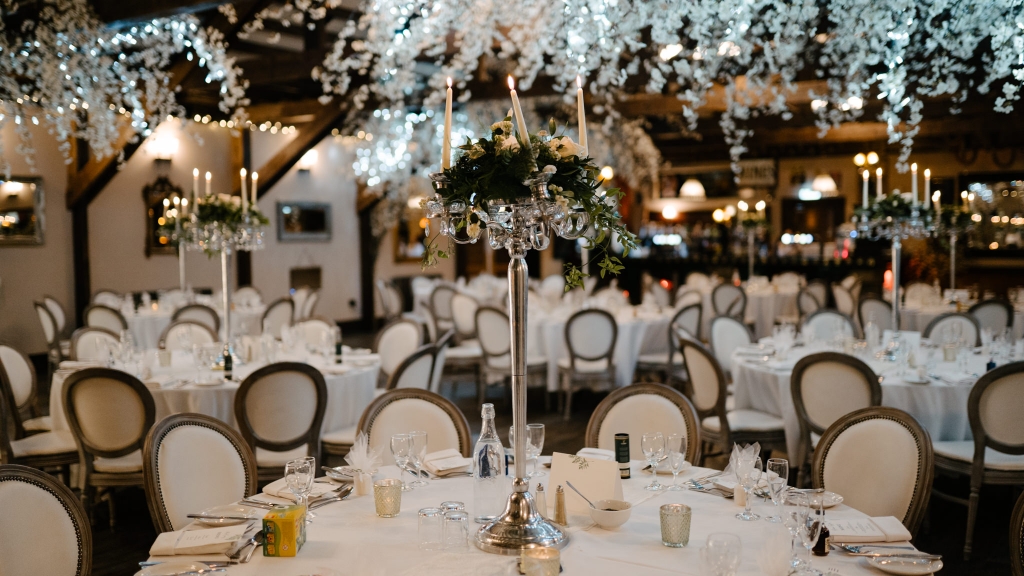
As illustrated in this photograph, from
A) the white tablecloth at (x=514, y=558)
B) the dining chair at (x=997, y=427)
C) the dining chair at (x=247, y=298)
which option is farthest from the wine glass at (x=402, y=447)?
the dining chair at (x=247, y=298)

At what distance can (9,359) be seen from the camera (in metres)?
4.88

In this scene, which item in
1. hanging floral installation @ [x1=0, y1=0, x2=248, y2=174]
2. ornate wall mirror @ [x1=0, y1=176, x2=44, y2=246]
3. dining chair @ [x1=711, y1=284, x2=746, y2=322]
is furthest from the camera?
ornate wall mirror @ [x1=0, y1=176, x2=44, y2=246]

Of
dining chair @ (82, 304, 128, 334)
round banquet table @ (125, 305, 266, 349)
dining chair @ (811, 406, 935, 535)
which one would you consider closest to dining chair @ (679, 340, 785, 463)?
dining chair @ (811, 406, 935, 535)

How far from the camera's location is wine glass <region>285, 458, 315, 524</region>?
2.17 m

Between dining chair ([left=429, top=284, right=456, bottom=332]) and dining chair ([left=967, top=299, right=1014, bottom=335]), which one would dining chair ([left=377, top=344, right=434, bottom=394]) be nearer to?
dining chair ([left=429, top=284, right=456, bottom=332])

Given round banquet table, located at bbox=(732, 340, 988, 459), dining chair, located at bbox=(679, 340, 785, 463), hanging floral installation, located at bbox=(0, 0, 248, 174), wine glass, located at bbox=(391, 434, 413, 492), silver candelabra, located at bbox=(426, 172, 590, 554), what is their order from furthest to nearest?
hanging floral installation, located at bbox=(0, 0, 248, 174), dining chair, located at bbox=(679, 340, 785, 463), round banquet table, located at bbox=(732, 340, 988, 459), wine glass, located at bbox=(391, 434, 413, 492), silver candelabra, located at bbox=(426, 172, 590, 554)

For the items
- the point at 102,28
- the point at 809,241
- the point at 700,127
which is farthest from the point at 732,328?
the point at 809,241

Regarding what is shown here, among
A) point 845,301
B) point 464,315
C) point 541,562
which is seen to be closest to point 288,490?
point 541,562

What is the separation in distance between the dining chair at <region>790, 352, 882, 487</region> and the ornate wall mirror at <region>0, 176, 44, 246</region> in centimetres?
893

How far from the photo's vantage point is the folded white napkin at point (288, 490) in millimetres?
2422

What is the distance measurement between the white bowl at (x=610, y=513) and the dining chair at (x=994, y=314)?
20.7 ft

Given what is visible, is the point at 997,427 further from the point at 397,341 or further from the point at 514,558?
the point at 397,341

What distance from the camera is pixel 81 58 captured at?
660 cm

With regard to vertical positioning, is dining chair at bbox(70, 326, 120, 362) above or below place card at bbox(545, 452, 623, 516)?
above
